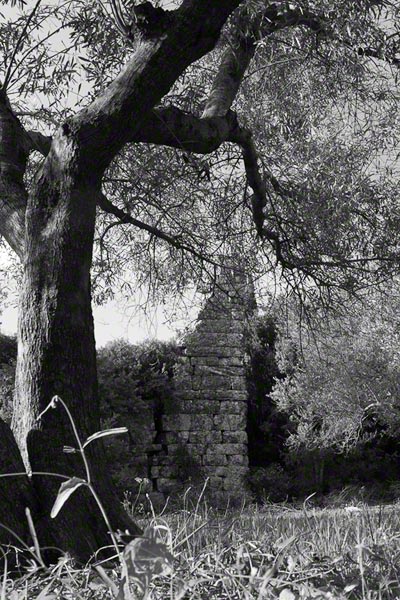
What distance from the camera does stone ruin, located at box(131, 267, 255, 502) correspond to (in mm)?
12945

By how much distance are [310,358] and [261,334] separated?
77.7 inches

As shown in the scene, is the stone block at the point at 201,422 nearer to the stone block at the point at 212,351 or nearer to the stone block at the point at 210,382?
the stone block at the point at 210,382

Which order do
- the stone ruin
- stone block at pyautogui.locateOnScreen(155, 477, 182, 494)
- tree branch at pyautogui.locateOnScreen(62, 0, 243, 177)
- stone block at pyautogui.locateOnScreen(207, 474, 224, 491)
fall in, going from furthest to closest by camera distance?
stone block at pyautogui.locateOnScreen(207, 474, 224, 491)
the stone ruin
stone block at pyautogui.locateOnScreen(155, 477, 182, 494)
tree branch at pyautogui.locateOnScreen(62, 0, 243, 177)

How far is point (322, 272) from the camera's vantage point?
7.80m

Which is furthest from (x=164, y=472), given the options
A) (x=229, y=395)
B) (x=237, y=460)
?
(x=229, y=395)

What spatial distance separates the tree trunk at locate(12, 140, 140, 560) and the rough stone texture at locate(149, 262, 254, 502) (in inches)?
323

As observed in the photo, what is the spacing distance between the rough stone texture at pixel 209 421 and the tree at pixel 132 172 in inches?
198

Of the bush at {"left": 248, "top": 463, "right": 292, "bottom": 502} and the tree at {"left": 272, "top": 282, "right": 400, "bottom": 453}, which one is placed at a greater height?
the tree at {"left": 272, "top": 282, "right": 400, "bottom": 453}

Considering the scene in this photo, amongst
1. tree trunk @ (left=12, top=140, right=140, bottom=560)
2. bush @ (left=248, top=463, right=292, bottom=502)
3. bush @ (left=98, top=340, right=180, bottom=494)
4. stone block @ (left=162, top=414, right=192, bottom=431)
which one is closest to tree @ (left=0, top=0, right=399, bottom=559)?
tree trunk @ (left=12, top=140, right=140, bottom=560)

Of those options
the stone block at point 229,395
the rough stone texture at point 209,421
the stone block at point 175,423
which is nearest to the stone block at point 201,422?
the rough stone texture at point 209,421

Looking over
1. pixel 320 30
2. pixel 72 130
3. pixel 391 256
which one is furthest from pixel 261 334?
pixel 72 130

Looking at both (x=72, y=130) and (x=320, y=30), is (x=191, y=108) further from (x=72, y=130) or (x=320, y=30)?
(x=72, y=130)

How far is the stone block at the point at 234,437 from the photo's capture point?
13336 mm

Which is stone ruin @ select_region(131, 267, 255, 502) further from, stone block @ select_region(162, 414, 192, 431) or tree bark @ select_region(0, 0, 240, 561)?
tree bark @ select_region(0, 0, 240, 561)
